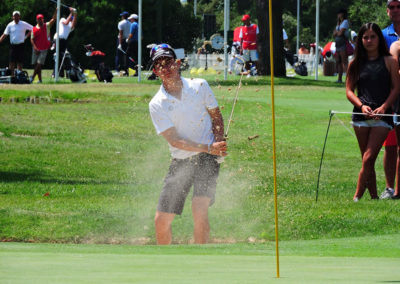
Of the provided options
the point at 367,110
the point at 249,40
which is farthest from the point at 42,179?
the point at 249,40

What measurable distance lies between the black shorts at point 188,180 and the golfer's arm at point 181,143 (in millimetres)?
174

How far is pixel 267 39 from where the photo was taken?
102ft

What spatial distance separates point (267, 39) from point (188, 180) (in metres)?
22.4

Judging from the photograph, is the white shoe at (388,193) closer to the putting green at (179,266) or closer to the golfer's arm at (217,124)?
the golfer's arm at (217,124)

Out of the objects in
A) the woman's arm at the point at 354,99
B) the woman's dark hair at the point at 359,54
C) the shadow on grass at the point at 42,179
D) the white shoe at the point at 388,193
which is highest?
the woman's dark hair at the point at 359,54

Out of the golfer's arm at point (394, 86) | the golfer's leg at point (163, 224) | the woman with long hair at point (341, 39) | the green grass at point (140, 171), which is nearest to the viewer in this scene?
the golfer's leg at point (163, 224)

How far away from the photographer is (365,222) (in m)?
10.4

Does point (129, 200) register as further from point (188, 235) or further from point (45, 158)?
point (45, 158)

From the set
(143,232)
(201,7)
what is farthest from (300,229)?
(201,7)

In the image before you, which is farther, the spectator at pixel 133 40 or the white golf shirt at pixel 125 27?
the white golf shirt at pixel 125 27

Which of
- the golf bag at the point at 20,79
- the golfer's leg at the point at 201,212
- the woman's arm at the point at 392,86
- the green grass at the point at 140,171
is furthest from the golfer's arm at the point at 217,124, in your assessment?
the golf bag at the point at 20,79

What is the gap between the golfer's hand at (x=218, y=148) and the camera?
860cm

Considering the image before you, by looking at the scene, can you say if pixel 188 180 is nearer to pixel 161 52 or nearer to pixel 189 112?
pixel 189 112

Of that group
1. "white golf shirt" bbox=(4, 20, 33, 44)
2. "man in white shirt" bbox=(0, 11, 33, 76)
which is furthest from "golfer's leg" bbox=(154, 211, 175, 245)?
"white golf shirt" bbox=(4, 20, 33, 44)
